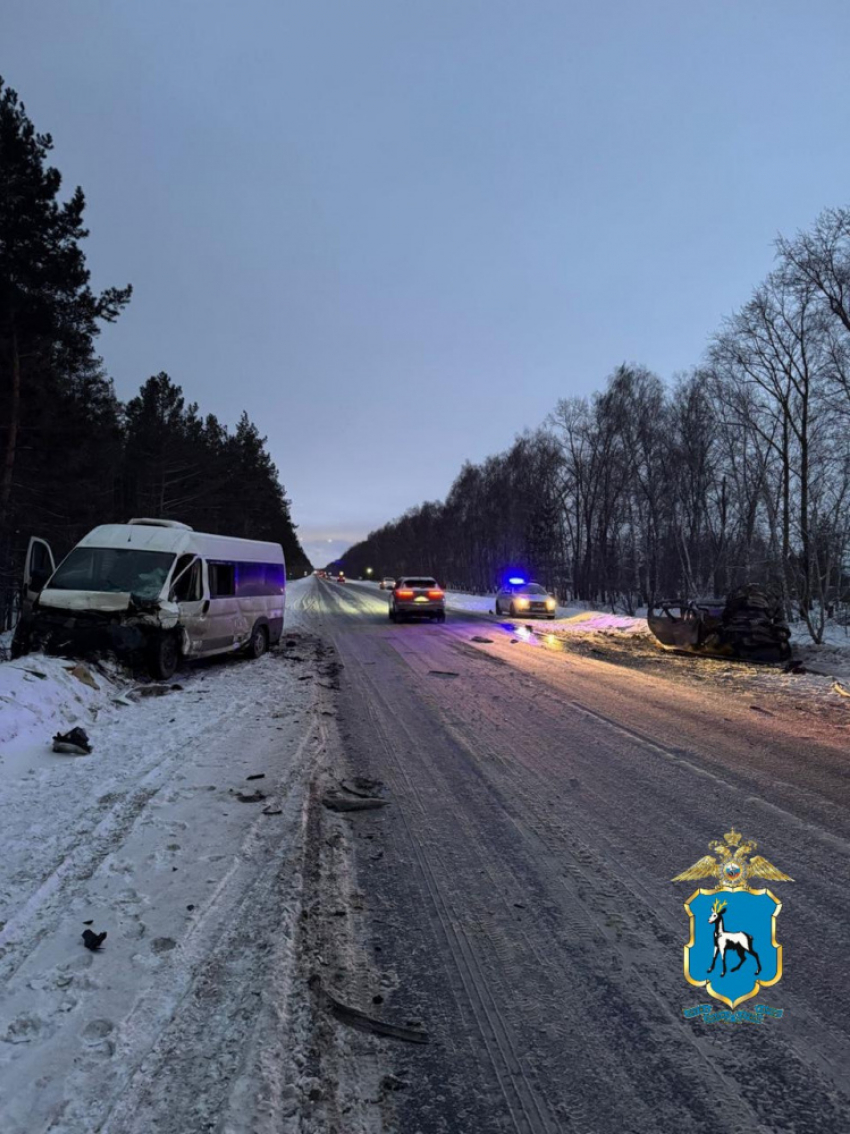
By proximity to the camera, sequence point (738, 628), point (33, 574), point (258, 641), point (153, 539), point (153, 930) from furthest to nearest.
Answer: point (738, 628) < point (258, 641) < point (153, 539) < point (33, 574) < point (153, 930)

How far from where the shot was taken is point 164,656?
32.0ft

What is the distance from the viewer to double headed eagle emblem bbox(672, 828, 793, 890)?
12.4 feet

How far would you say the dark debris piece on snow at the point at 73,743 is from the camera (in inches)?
238

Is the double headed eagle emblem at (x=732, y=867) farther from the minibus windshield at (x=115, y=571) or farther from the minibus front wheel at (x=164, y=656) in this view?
the minibus windshield at (x=115, y=571)

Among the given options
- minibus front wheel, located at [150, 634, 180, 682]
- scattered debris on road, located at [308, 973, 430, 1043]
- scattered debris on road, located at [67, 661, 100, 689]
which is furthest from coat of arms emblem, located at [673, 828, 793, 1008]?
minibus front wheel, located at [150, 634, 180, 682]

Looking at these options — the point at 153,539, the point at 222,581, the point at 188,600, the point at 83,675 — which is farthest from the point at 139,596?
the point at 222,581

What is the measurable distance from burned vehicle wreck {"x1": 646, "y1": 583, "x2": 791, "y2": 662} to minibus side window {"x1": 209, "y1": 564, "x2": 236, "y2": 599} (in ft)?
37.1

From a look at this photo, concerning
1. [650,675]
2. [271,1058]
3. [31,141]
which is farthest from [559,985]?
[31,141]

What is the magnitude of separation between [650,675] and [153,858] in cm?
1002

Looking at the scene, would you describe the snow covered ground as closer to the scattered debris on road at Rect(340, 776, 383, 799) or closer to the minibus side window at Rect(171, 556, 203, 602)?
the scattered debris on road at Rect(340, 776, 383, 799)

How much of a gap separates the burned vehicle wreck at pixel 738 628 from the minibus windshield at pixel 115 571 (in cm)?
1252

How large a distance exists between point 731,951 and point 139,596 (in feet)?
29.5

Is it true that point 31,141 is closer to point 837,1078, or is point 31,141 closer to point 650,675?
point 650,675

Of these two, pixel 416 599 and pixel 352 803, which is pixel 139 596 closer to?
pixel 352 803
